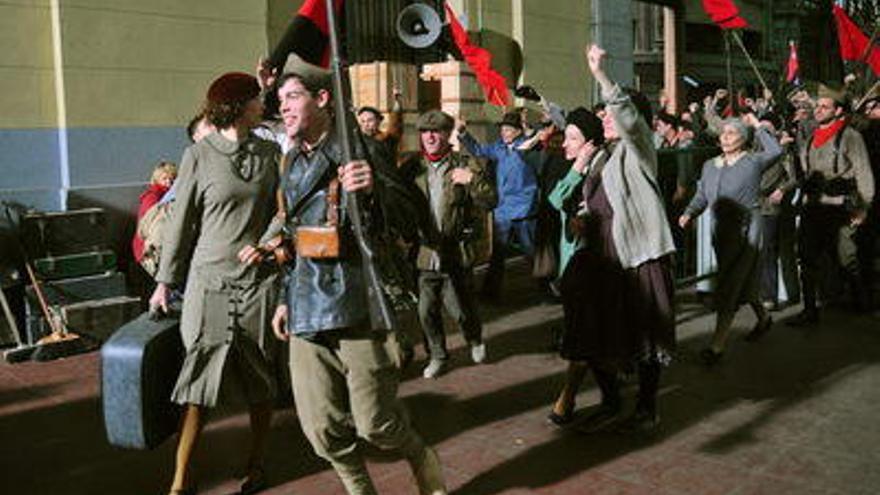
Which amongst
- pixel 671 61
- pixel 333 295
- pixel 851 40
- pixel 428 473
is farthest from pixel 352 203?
pixel 671 61

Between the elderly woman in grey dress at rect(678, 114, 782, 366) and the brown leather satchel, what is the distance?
12.6 feet

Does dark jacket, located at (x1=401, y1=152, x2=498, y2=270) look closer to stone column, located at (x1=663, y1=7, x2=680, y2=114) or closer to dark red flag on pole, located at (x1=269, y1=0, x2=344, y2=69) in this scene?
dark red flag on pole, located at (x1=269, y1=0, x2=344, y2=69)

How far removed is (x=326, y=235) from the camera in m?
3.30

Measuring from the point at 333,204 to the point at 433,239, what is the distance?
51 centimetres

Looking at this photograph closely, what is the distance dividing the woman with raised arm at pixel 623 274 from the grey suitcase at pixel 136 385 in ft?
7.27

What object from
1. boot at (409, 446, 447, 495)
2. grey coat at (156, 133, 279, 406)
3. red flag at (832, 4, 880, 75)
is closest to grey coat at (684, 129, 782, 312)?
boot at (409, 446, 447, 495)

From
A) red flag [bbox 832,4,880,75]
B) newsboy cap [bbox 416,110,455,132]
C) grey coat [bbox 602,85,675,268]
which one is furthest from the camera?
red flag [bbox 832,4,880,75]

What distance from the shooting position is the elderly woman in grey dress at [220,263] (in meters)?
3.91

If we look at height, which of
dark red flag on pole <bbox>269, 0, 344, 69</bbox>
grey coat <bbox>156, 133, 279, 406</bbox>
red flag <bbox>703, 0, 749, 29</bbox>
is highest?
red flag <bbox>703, 0, 749, 29</bbox>

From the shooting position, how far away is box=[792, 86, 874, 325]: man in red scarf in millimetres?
7672

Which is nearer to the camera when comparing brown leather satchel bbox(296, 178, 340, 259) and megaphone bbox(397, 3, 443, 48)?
brown leather satchel bbox(296, 178, 340, 259)

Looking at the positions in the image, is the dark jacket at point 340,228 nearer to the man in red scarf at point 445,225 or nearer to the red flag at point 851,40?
the man in red scarf at point 445,225

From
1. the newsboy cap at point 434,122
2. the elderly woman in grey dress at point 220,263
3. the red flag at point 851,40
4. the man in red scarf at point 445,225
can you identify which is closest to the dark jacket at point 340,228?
the elderly woman in grey dress at point 220,263

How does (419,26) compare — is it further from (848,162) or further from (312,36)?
(312,36)
